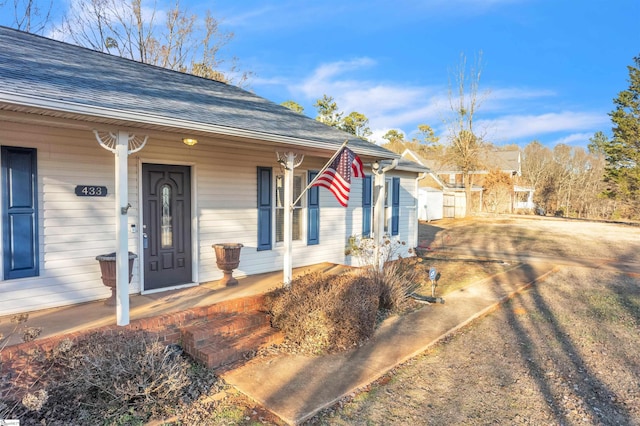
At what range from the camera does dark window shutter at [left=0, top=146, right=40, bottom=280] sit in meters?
4.52

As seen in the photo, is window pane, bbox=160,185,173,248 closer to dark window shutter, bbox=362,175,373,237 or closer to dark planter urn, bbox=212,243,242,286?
dark planter urn, bbox=212,243,242,286

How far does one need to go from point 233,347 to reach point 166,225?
2.52 m

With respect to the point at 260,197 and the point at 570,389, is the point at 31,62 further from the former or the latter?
the point at 570,389

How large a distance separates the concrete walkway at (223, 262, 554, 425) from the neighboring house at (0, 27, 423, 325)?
1630 millimetres

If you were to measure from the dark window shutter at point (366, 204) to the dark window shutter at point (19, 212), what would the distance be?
685 centimetres

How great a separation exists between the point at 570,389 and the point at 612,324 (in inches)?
111

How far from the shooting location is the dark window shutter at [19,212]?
452 cm

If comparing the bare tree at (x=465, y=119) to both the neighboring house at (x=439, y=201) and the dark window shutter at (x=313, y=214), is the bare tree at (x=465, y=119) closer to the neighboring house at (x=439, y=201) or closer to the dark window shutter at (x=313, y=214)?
the neighboring house at (x=439, y=201)

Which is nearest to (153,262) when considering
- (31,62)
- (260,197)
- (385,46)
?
(260,197)

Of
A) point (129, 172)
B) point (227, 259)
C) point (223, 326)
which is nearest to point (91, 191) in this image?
point (129, 172)

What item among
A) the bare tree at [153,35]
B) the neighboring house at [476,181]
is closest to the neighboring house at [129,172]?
the bare tree at [153,35]

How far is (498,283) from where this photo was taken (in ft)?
28.0

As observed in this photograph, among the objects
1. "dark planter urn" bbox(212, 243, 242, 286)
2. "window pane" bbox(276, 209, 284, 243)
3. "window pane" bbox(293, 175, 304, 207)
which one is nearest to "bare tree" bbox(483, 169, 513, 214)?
"window pane" bbox(293, 175, 304, 207)

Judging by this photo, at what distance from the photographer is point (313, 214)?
8.36m
